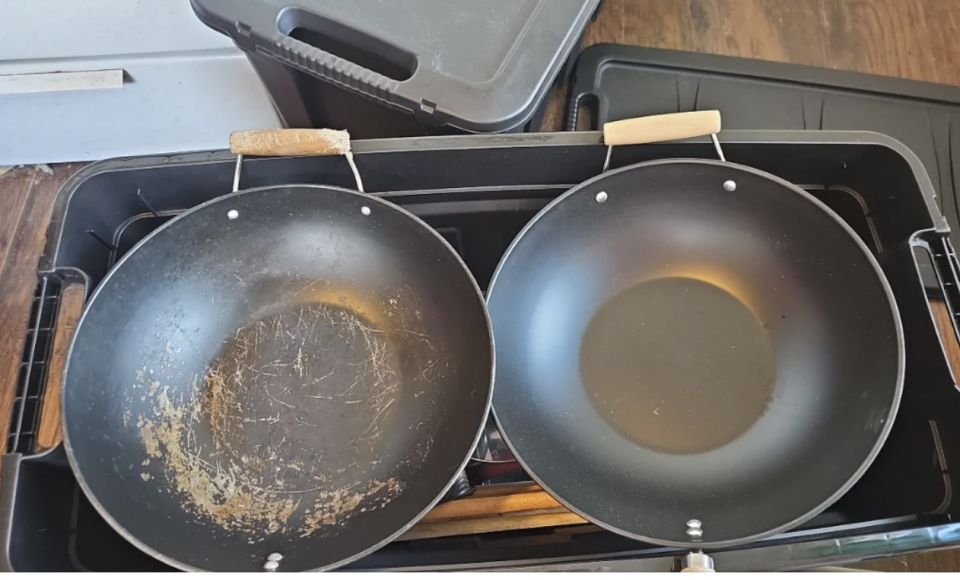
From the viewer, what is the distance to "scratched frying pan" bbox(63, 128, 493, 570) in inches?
26.2

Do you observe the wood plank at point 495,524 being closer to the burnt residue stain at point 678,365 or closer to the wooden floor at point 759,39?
the burnt residue stain at point 678,365

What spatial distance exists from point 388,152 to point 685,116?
30 centimetres

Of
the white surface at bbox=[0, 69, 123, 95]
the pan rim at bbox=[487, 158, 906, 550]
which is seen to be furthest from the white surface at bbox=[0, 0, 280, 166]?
the pan rim at bbox=[487, 158, 906, 550]

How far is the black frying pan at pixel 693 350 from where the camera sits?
68 cm

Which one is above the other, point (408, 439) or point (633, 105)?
point (633, 105)

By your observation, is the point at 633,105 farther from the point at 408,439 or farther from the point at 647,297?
the point at 408,439

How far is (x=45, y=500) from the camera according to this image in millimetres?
619

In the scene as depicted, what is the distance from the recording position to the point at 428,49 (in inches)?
28.6

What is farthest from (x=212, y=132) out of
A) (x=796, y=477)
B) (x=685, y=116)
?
(x=796, y=477)

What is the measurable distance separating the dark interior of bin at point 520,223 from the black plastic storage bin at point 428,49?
5cm

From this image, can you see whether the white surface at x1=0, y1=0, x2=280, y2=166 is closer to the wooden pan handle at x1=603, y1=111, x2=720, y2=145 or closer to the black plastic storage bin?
the black plastic storage bin

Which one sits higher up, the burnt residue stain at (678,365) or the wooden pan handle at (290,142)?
the wooden pan handle at (290,142)

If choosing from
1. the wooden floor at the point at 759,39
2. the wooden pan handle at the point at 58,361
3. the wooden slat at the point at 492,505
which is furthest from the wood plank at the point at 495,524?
the wooden floor at the point at 759,39

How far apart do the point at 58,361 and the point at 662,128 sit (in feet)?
2.05
